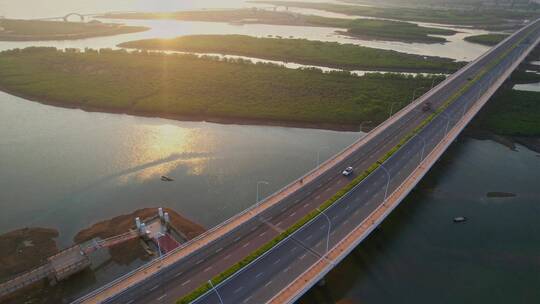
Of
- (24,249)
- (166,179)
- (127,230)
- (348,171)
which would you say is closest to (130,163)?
(166,179)

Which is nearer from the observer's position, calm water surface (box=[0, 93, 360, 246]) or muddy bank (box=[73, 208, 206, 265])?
muddy bank (box=[73, 208, 206, 265])

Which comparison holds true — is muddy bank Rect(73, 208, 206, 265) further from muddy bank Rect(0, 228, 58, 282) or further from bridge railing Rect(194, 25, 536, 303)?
bridge railing Rect(194, 25, 536, 303)

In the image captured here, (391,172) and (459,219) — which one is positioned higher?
(391,172)

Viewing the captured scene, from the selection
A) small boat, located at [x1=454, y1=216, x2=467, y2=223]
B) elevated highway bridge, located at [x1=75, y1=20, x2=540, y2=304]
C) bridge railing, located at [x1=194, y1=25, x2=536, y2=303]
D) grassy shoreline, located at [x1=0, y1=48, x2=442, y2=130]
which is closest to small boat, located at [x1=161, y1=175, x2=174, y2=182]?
elevated highway bridge, located at [x1=75, y1=20, x2=540, y2=304]

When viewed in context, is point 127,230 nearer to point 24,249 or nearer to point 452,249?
point 24,249

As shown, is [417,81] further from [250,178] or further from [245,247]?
[245,247]

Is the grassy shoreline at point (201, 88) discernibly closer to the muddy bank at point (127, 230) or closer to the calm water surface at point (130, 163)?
the calm water surface at point (130, 163)

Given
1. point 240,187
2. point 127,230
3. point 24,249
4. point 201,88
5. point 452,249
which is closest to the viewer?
point 24,249
